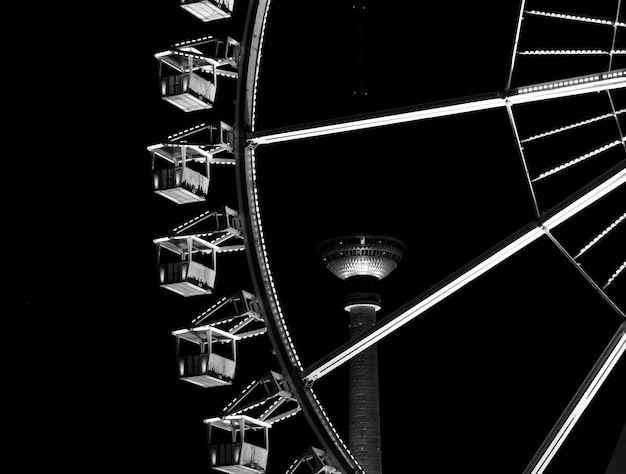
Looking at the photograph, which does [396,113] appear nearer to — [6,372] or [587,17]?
[587,17]

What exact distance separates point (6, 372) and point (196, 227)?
23513 millimetres

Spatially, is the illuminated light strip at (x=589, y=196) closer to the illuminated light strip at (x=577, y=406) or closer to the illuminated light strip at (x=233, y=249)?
the illuminated light strip at (x=577, y=406)

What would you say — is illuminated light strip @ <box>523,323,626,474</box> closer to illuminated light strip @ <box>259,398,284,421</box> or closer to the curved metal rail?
the curved metal rail

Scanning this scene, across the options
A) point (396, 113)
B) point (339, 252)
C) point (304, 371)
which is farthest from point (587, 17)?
point (339, 252)

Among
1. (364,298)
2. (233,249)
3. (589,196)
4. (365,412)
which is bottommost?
(365,412)

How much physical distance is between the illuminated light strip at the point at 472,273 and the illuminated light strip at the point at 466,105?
1.02 metres

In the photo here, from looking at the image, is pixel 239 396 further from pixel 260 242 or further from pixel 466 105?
pixel 466 105

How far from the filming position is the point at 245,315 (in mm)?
16859

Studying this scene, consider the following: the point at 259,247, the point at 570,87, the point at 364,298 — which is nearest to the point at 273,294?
the point at 259,247

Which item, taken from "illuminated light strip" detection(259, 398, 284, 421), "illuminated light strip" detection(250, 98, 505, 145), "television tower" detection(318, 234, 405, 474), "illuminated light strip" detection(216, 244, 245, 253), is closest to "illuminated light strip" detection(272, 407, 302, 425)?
"illuminated light strip" detection(259, 398, 284, 421)

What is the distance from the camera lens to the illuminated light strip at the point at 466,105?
16.0m

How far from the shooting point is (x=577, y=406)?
51.1 ft

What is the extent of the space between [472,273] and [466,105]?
1.92 metres

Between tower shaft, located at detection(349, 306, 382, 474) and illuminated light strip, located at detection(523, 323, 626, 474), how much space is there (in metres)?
69.1
